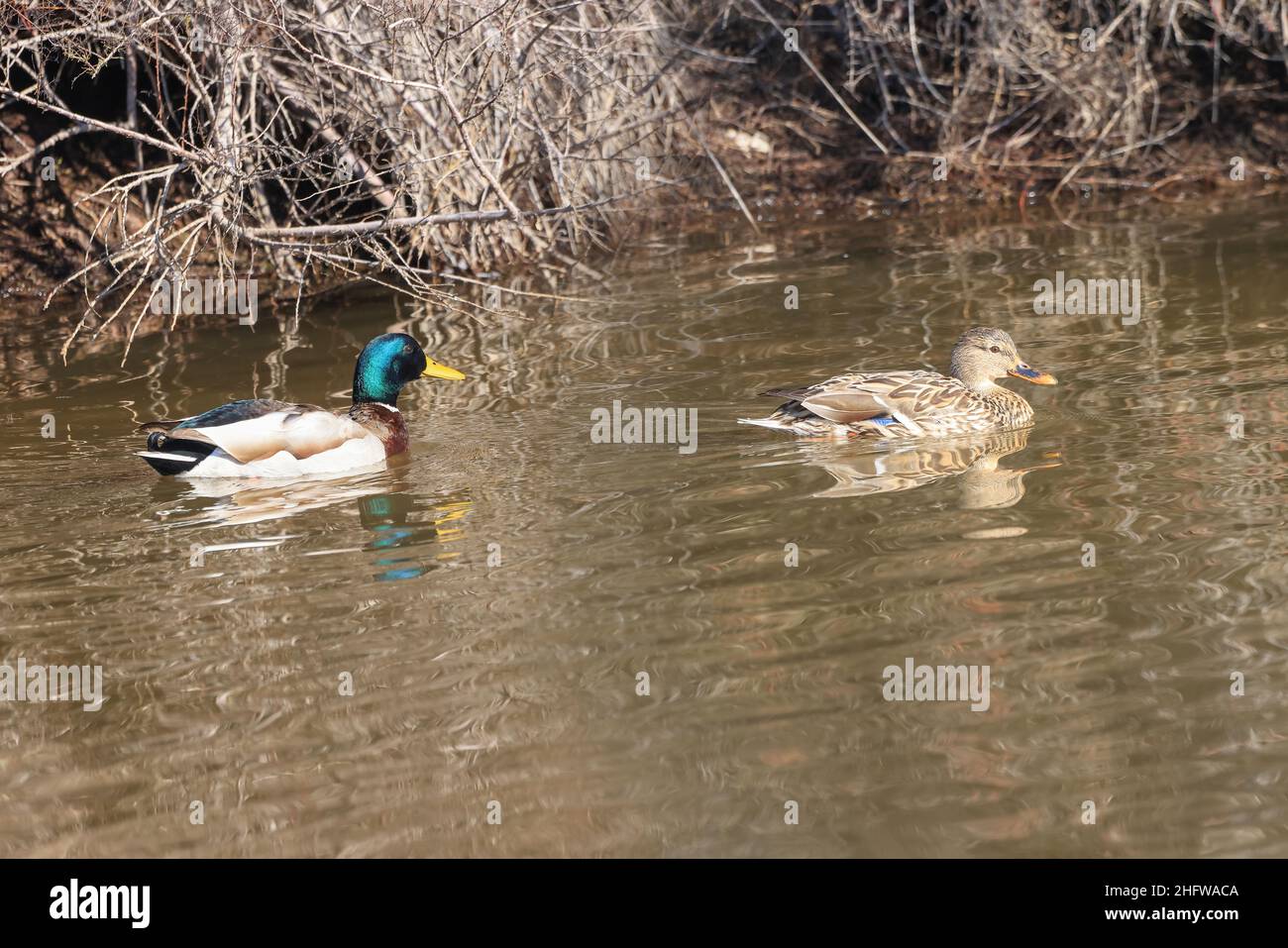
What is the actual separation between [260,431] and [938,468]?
3511mm

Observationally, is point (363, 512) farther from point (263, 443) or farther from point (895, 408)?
point (895, 408)

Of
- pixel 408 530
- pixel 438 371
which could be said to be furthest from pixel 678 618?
pixel 438 371

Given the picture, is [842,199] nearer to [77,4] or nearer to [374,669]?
[77,4]

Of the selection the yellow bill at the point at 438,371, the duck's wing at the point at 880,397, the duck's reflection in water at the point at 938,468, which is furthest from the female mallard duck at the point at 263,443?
→ the duck's reflection in water at the point at 938,468

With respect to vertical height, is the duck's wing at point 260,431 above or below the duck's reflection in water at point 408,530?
above

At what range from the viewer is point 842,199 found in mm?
16406

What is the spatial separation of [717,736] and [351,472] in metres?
3.97

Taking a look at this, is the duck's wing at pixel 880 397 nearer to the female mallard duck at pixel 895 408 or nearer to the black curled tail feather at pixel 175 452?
the female mallard duck at pixel 895 408

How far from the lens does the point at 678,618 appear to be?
6176mm

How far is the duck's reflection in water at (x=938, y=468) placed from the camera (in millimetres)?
7625

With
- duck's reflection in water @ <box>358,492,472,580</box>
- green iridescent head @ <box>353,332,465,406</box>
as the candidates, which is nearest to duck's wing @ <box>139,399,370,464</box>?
duck's reflection in water @ <box>358,492,472,580</box>

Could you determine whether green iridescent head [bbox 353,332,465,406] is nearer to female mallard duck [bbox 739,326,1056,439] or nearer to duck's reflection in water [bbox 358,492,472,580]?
duck's reflection in water [bbox 358,492,472,580]

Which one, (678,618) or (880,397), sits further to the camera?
(880,397)
